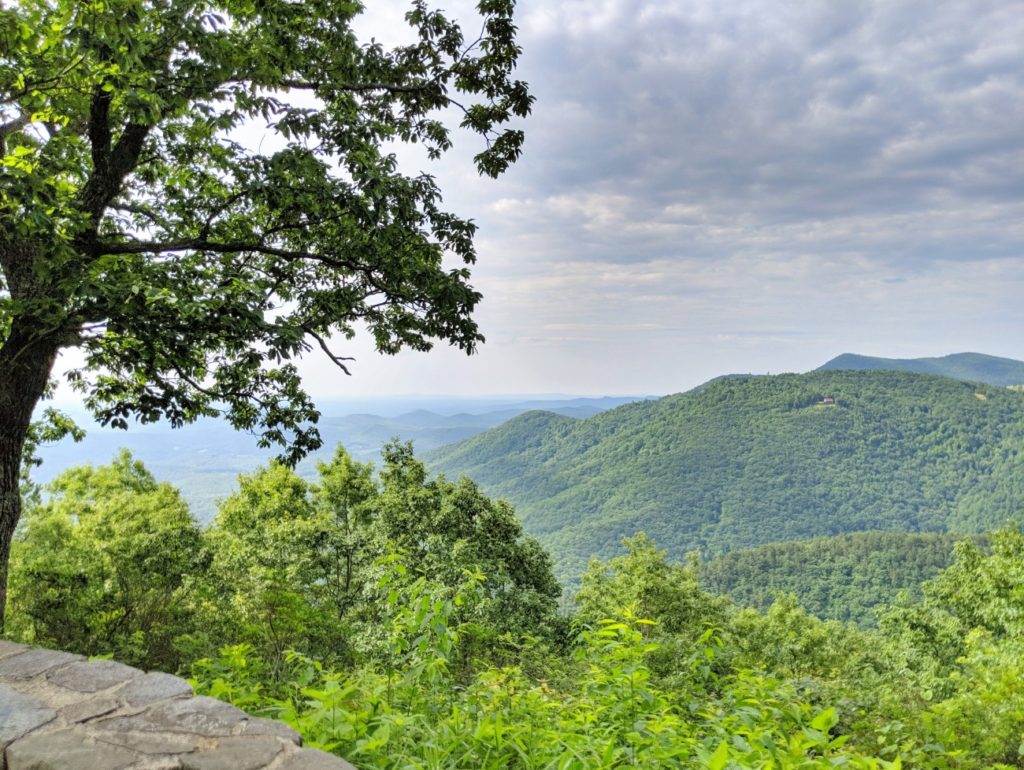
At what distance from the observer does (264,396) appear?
6.88 meters

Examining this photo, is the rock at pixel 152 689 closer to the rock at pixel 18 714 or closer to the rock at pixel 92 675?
the rock at pixel 92 675

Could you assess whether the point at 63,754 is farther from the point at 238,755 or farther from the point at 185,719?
the point at 238,755

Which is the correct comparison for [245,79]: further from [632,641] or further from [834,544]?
[834,544]

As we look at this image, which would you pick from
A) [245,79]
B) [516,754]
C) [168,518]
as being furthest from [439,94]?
[168,518]

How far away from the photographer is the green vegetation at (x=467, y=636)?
273 centimetres

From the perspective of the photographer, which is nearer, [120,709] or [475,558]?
[120,709]

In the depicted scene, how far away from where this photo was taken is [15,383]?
5.47 metres

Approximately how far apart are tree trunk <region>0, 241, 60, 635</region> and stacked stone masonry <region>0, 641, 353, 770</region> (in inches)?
131

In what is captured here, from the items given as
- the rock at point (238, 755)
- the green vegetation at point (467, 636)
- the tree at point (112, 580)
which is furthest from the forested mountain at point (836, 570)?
the rock at point (238, 755)

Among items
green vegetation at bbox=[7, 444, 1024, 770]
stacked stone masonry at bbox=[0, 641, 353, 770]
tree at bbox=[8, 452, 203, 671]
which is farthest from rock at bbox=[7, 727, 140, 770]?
tree at bbox=[8, 452, 203, 671]

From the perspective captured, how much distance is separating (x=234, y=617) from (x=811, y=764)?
42.3 feet

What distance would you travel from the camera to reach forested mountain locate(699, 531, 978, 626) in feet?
303

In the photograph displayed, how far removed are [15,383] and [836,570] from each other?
12696cm

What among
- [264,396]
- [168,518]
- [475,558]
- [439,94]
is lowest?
[475,558]
